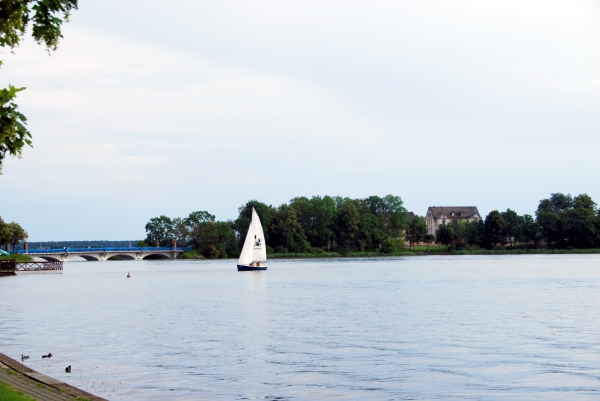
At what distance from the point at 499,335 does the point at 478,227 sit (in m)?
170

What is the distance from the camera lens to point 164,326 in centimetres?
3438

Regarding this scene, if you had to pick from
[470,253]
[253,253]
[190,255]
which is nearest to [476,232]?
[470,253]

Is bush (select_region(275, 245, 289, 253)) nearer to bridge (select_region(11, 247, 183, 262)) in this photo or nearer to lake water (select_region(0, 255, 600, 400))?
bridge (select_region(11, 247, 183, 262))

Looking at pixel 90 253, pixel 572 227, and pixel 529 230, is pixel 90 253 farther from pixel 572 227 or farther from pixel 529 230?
pixel 572 227

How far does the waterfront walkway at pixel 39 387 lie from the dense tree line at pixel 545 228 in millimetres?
174318

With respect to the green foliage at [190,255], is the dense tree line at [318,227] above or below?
above

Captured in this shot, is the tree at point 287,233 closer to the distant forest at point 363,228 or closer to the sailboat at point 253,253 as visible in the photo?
the distant forest at point 363,228

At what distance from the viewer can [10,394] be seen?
13.2 metres

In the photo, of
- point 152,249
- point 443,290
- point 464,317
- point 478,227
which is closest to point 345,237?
point 478,227

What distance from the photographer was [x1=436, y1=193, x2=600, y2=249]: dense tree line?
6944 inches

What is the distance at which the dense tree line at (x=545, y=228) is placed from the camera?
6944 inches

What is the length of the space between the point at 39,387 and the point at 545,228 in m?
180

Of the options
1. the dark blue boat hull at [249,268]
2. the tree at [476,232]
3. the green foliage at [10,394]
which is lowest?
the green foliage at [10,394]

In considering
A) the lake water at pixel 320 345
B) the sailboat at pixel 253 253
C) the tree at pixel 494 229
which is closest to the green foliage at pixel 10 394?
the lake water at pixel 320 345
